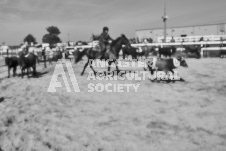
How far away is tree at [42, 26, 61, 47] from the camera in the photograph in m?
87.0

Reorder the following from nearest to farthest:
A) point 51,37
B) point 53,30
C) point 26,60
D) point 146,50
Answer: point 26,60 < point 146,50 < point 51,37 < point 53,30

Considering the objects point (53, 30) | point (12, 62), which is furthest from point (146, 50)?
point (53, 30)

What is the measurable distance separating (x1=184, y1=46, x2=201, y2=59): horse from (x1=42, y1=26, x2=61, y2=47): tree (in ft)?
244

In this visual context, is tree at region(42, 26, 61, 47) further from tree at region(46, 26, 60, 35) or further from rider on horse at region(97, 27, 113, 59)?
rider on horse at region(97, 27, 113, 59)

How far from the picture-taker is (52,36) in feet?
293

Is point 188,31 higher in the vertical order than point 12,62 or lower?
higher

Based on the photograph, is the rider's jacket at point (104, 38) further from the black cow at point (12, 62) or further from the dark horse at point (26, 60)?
the black cow at point (12, 62)

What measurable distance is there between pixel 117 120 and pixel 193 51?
48.1 ft

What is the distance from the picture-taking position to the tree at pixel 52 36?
3424 inches

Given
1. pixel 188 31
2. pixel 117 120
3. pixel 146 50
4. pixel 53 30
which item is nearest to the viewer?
pixel 117 120

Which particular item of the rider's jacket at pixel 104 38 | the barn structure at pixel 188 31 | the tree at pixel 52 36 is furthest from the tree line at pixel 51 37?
the rider's jacket at pixel 104 38

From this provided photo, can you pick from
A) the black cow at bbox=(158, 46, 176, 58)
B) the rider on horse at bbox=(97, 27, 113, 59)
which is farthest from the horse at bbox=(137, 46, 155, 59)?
the rider on horse at bbox=(97, 27, 113, 59)

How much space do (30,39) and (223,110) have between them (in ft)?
352

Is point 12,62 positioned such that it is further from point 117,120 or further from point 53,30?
point 53,30
